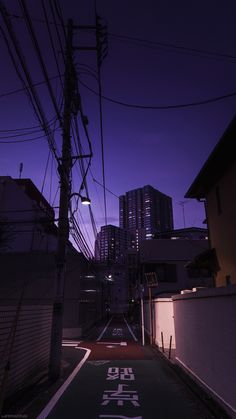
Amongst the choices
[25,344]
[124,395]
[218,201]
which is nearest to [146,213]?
[218,201]

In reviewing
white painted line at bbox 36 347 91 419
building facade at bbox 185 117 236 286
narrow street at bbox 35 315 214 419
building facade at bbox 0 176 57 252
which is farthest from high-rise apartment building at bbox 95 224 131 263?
white painted line at bbox 36 347 91 419

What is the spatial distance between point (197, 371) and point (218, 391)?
1995 mm

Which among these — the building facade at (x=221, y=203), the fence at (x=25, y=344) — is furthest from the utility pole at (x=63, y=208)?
the building facade at (x=221, y=203)

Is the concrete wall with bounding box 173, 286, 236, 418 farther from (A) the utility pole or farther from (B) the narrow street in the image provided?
Result: (A) the utility pole

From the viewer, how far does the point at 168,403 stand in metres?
7.08

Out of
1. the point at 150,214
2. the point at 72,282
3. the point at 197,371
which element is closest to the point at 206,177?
the point at 197,371

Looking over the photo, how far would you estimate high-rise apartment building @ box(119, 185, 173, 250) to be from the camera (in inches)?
1984

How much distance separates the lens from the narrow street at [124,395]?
6344 mm

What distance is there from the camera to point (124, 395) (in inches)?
301

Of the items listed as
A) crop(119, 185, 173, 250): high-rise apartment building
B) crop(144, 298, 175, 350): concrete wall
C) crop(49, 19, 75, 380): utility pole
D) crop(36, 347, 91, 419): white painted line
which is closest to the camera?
crop(36, 347, 91, 419): white painted line

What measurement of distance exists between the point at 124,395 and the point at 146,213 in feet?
155

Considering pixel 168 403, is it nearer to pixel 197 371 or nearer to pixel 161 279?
pixel 197 371

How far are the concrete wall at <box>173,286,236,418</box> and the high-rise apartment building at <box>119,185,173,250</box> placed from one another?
3534 centimetres

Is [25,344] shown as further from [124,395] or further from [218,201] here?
[218,201]
